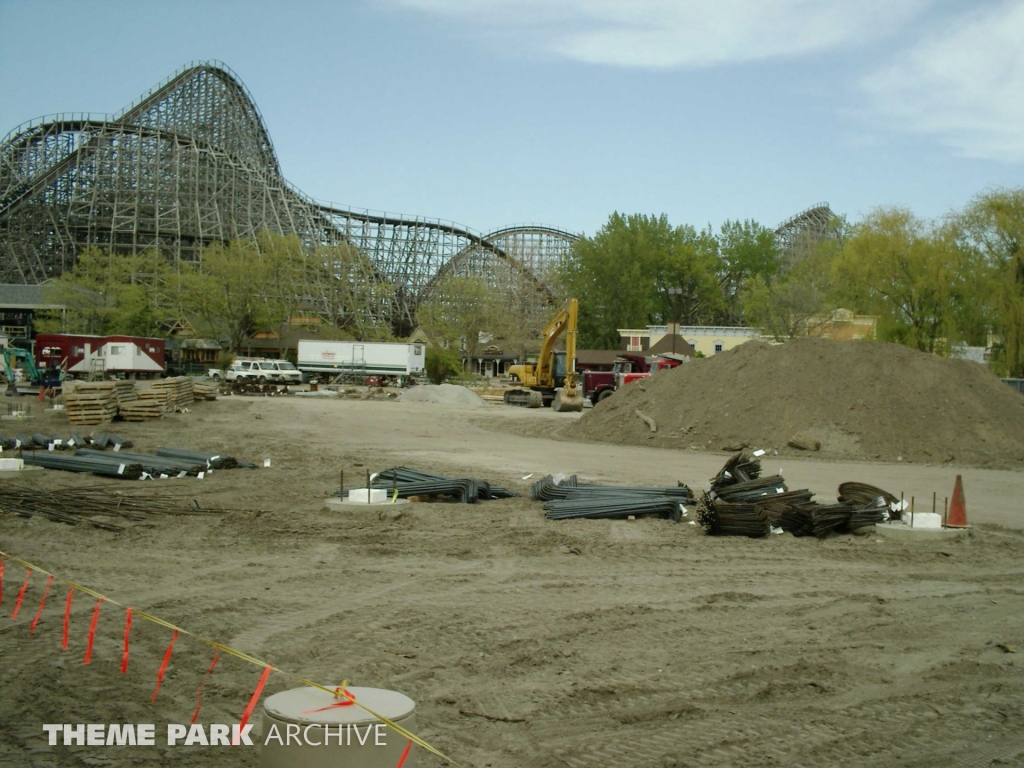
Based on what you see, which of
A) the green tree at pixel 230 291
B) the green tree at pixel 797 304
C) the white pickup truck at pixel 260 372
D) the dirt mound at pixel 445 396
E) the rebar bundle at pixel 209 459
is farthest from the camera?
the green tree at pixel 230 291

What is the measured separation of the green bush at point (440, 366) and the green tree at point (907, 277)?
2428cm

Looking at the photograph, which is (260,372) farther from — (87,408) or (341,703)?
(341,703)

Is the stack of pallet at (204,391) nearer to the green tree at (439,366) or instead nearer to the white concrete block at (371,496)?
the green tree at (439,366)

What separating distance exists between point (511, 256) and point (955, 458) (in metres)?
55.4

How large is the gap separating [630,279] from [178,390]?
45.7 m

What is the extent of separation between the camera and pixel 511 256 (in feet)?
239

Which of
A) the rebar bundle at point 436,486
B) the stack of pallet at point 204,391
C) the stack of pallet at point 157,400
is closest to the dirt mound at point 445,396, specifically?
the stack of pallet at point 204,391

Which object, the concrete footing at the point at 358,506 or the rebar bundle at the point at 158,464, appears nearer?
the concrete footing at the point at 358,506

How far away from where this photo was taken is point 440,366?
53969mm

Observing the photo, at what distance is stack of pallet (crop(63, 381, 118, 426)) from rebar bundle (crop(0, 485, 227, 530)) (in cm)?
1270

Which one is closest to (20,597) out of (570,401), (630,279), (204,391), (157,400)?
(157,400)

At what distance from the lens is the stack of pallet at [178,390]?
28280 millimetres

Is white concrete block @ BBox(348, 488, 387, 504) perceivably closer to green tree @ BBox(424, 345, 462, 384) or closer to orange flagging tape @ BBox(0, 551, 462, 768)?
orange flagging tape @ BBox(0, 551, 462, 768)

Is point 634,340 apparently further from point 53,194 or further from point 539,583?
point 539,583
